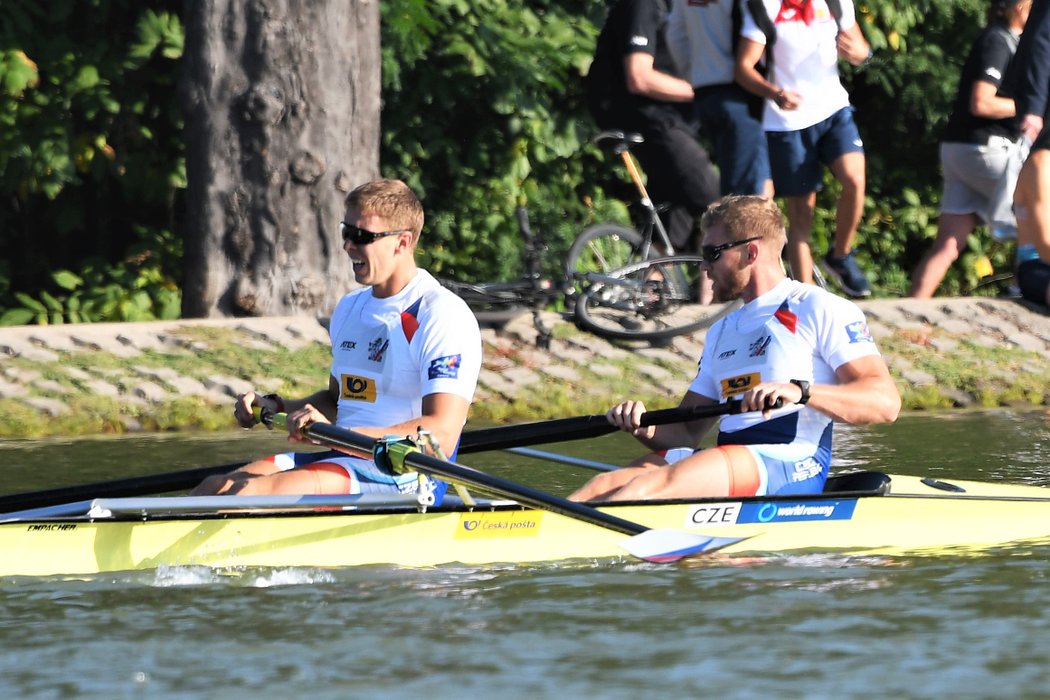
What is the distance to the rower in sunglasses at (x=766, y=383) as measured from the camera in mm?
6902

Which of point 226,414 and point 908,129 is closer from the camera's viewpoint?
point 226,414

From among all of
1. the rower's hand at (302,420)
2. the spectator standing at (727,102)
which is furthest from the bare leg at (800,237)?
the rower's hand at (302,420)

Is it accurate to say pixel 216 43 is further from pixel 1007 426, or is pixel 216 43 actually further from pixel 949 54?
pixel 949 54

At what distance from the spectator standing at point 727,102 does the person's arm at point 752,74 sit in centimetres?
10

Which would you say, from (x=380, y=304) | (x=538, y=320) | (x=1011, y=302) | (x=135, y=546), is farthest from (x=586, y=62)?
(x=135, y=546)

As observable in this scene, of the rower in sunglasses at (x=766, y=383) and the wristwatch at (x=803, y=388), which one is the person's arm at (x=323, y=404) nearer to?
the rower in sunglasses at (x=766, y=383)

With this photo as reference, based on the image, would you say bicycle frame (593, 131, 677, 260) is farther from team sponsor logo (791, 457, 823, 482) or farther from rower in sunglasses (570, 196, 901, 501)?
team sponsor logo (791, 457, 823, 482)

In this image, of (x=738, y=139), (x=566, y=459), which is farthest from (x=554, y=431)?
(x=738, y=139)

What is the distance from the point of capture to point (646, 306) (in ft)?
36.4

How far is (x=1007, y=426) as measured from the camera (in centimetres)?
1034

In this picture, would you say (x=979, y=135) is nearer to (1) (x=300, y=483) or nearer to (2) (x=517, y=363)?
(2) (x=517, y=363)

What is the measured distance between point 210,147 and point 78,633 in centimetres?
571

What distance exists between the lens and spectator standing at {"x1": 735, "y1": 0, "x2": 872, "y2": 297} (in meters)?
10.8

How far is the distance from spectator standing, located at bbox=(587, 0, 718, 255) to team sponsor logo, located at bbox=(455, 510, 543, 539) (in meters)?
4.64
